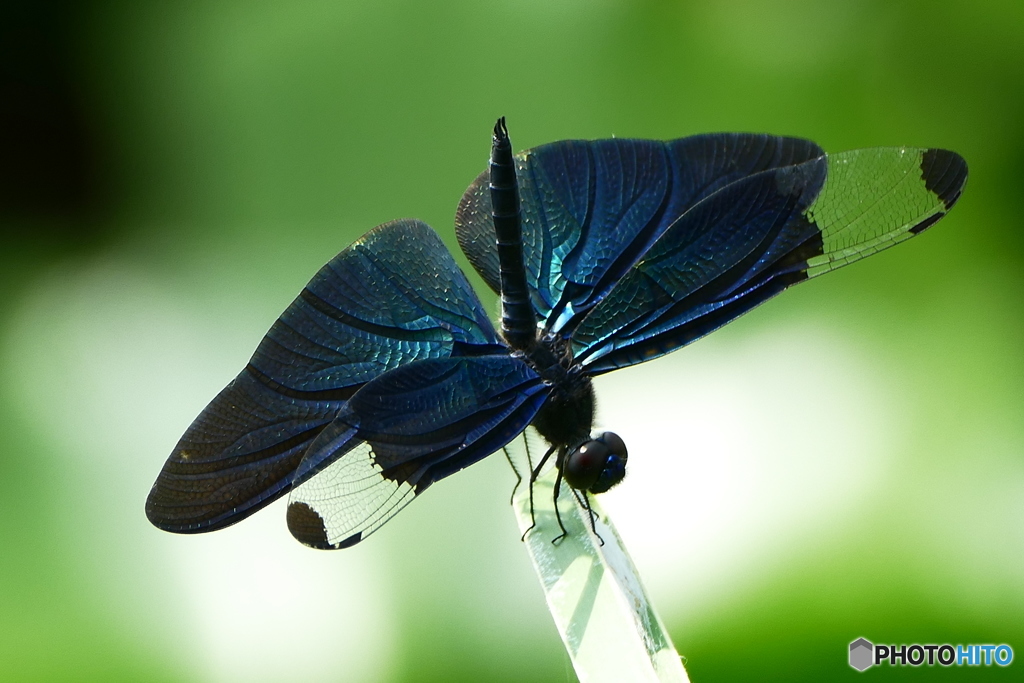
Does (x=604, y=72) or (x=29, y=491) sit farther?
(x=604, y=72)

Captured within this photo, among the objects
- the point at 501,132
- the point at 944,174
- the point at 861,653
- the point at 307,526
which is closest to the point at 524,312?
the point at 501,132

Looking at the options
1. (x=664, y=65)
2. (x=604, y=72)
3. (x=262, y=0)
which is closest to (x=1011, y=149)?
(x=664, y=65)

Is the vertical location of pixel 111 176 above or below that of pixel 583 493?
above

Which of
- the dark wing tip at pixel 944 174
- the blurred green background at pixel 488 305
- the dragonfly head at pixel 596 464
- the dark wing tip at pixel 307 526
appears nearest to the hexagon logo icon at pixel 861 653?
the blurred green background at pixel 488 305

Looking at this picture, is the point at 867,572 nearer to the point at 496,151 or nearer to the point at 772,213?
the point at 772,213

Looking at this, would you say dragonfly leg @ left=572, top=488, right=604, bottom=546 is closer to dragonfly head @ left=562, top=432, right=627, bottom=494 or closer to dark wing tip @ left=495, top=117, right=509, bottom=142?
dragonfly head @ left=562, top=432, right=627, bottom=494

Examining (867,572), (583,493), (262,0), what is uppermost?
(262,0)

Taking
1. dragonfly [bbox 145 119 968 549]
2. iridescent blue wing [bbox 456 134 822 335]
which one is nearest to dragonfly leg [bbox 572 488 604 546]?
dragonfly [bbox 145 119 968 549]
